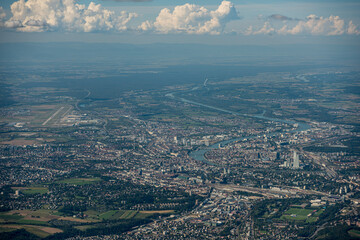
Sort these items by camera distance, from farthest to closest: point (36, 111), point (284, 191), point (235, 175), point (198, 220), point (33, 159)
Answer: point (36, 111) → point (33, 159) → point (235, 175) → point (284, 191) → point (198, 220)

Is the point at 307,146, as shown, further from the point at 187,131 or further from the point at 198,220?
the point at 198,220

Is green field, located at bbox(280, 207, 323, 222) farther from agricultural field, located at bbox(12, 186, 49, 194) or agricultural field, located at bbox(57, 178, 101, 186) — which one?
agricultural field, located at bbox(12, 186, 49, 194)

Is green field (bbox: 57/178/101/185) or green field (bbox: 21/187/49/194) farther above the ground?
green field (bbox: 21/187/49/194)

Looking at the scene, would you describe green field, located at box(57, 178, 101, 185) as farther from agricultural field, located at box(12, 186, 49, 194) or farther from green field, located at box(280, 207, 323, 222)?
green field, located at box(280, 207, 323, 222)

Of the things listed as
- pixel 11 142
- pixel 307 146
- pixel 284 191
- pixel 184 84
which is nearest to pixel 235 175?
pixel 284 191

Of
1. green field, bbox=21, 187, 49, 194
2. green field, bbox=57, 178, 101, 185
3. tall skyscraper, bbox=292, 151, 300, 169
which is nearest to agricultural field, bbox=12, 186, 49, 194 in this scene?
green field, bbox=21, 187, 49, 194

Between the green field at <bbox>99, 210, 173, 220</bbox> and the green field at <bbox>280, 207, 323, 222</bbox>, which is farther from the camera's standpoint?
the green field at <bbox>99, 210, 173, 220</bbox>

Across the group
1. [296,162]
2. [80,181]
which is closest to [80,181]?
[80,181]

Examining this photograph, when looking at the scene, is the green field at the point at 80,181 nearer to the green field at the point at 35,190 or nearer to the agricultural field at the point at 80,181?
the agricultural field at the point at 80,181

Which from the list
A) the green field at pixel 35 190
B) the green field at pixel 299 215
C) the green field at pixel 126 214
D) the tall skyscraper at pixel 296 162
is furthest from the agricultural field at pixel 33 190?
the tall skyscraper at pixel 296 162

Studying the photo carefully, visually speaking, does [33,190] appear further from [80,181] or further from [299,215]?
[299,215]

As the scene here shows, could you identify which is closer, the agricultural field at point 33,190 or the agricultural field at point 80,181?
the agricultural field at point 33,190
